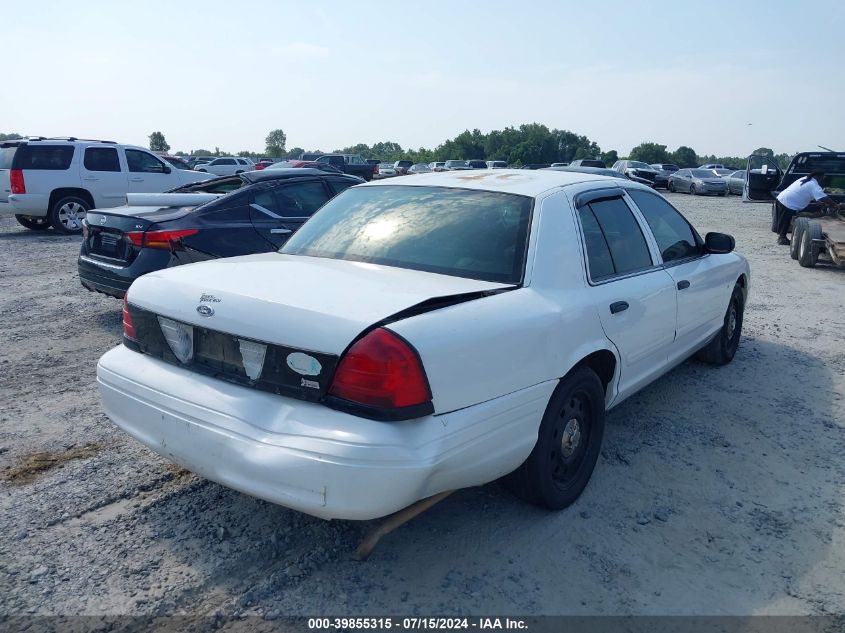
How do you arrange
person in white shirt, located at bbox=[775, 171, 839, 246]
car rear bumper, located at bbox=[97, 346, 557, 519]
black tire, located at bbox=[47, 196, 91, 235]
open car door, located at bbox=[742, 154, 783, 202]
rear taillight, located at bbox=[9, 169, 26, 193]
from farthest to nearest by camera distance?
open car door, located at bbox=[742, 154, 783, 202] → black tire, located at bbox=[47, 196, 91, 235] → rear taillight, located at bbox=[9, 169, 26, 193] → person in white shirt, located at bbox=[775, 171, 839, 246] → car rear bumper, located at bbox=[97, 346, 557, 519]

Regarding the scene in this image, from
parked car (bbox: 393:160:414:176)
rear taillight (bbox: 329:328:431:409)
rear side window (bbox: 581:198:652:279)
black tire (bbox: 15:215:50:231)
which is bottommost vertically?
black tire (bbox: 15:215:50:231)

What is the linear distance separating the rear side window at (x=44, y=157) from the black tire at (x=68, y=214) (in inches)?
27.0

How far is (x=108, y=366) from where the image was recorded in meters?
3.37

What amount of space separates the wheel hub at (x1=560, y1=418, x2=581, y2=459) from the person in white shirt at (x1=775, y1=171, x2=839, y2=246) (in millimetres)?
10641

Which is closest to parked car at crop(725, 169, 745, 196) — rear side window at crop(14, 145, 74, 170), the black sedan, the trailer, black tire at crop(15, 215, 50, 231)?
the trailer

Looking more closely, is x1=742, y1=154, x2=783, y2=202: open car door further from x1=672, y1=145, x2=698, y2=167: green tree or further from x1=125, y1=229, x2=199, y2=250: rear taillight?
x1=672, y1=145, x2=698, y2=167: green tree

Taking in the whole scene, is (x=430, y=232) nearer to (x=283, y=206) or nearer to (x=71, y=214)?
(x=283, y=206)

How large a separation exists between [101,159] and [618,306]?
13575mm

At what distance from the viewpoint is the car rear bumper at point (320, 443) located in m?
2.55

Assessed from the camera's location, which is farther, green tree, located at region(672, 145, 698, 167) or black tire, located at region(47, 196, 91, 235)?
green tree, located at region(672, 145, 698, 167)

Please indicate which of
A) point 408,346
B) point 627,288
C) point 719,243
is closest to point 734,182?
point 719,243

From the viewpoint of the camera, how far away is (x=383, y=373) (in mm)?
2582

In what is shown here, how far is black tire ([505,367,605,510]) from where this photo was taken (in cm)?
328

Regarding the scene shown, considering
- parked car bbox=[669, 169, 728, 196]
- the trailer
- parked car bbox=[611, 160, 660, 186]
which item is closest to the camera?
the trailer
